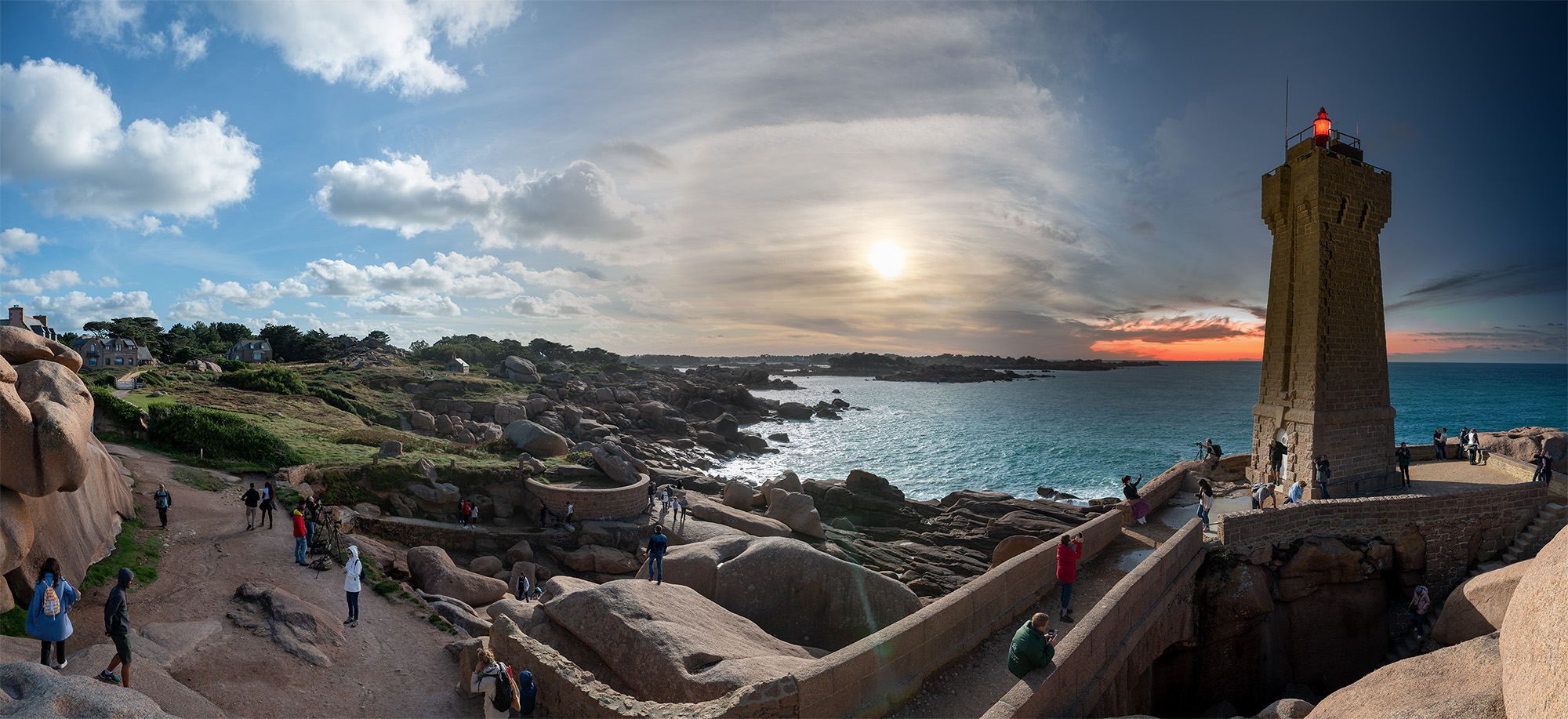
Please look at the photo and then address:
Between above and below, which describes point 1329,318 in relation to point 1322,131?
below

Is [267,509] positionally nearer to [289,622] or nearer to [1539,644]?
[289,622]

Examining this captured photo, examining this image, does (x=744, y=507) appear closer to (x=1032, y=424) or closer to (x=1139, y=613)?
(x=1139, y=613)

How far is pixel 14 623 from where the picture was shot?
8656 mm

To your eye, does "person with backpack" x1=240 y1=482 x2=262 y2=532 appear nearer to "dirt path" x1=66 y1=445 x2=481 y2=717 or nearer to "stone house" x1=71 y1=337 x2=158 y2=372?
"dirt path" x1=66 y1=445 x2=481 y2=717

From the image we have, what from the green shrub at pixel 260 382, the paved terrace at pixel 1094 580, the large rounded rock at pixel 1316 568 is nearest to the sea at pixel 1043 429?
the paved terrace at pixel 1094 580

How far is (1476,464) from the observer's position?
20688 millimetres

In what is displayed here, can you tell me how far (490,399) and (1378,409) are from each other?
47.1 m

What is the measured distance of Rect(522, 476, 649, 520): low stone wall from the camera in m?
22.0

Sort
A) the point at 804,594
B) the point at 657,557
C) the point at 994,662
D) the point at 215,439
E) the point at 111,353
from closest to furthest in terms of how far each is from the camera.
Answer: the point at 994,662 → the point at 804,594 → the point at 657,557 → the point at 215,439 → the point at 111,353

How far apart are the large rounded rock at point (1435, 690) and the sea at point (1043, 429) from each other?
89.7ft

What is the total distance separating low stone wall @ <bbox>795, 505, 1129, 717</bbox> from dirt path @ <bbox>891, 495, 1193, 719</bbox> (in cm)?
12

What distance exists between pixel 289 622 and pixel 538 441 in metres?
17.2

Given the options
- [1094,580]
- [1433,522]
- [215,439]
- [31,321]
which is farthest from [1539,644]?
[31,321]

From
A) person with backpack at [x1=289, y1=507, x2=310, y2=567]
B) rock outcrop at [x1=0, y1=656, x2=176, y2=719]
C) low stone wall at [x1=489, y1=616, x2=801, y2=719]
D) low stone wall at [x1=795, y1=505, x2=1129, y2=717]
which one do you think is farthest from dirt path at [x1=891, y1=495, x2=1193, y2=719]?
person with backpack at [x1=289, y1=507, x2=310, y2=567]
